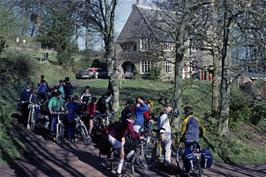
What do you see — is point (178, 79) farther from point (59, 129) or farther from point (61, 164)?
point (61, 164)

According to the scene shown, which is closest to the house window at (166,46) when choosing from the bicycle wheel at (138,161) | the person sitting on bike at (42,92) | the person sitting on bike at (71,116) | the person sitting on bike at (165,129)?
the person sitting on bike at (42,92)

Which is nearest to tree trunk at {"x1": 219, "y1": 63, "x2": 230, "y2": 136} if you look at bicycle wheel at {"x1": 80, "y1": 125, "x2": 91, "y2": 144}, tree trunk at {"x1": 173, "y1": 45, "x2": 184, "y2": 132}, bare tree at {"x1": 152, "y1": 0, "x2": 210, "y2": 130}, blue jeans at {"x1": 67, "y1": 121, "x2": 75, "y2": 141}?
bare tree at {"x1": 152, "y1": 0, "x2": 210, "y2": 130}

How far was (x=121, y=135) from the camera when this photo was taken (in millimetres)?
12969

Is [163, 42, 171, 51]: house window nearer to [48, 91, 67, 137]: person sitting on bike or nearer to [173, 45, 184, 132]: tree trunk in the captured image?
[173, 45, 184, 132]: tree trunk

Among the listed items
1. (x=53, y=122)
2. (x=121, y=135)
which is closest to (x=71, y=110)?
(x=53, y=122)

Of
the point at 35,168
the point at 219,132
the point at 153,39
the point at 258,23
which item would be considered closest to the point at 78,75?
the point at 153,39

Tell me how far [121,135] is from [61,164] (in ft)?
9.98

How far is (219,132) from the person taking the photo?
23719 millimetres

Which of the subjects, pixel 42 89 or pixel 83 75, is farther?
pixel 83 75

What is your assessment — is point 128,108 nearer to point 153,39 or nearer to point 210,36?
point 210,36

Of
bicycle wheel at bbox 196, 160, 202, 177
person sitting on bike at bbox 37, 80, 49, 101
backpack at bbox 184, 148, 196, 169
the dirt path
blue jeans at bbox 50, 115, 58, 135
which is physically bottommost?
the dirt path

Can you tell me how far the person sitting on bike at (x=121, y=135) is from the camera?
42.2ft

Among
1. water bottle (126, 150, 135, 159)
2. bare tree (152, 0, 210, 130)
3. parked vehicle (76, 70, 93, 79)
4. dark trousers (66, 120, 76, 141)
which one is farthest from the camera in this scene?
parked vehicle (76, 70, 93, 79)

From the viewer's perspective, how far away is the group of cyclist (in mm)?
13078
